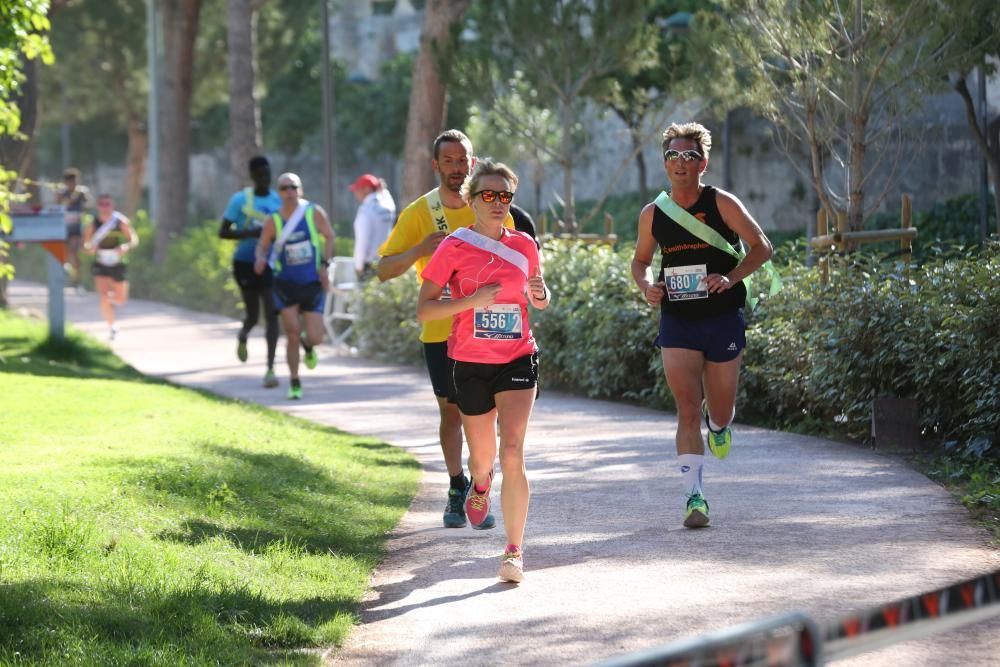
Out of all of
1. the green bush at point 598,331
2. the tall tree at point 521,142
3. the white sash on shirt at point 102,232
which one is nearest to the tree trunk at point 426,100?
the white sash on shirt at point 102,232

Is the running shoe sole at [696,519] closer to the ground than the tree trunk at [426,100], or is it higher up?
closer to the ground

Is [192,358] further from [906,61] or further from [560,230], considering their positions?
[906,61]

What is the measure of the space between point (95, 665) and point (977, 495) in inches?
177

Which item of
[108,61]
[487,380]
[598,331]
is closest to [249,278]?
[598,331]

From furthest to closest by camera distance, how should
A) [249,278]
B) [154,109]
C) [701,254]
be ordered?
[154,109] → [249,278] → [701,254]

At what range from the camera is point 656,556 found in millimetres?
Answer: 6590

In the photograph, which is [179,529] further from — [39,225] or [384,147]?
[384,147]

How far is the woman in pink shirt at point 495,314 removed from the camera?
247 inches

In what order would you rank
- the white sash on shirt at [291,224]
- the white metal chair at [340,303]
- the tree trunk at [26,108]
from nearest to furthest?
the white sash on shirt at [291,224]
the tree trunk at [26,108]
the white metal chair at [340,303]

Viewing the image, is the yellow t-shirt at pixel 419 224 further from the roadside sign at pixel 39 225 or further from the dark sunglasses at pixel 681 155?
the roadside sign at pixel 39 225

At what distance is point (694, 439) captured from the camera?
743 cm

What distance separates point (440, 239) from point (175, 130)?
87.6 feet

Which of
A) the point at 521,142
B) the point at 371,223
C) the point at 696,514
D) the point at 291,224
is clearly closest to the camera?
the point at 696,514

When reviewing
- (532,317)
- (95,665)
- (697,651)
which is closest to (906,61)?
(532,317)
